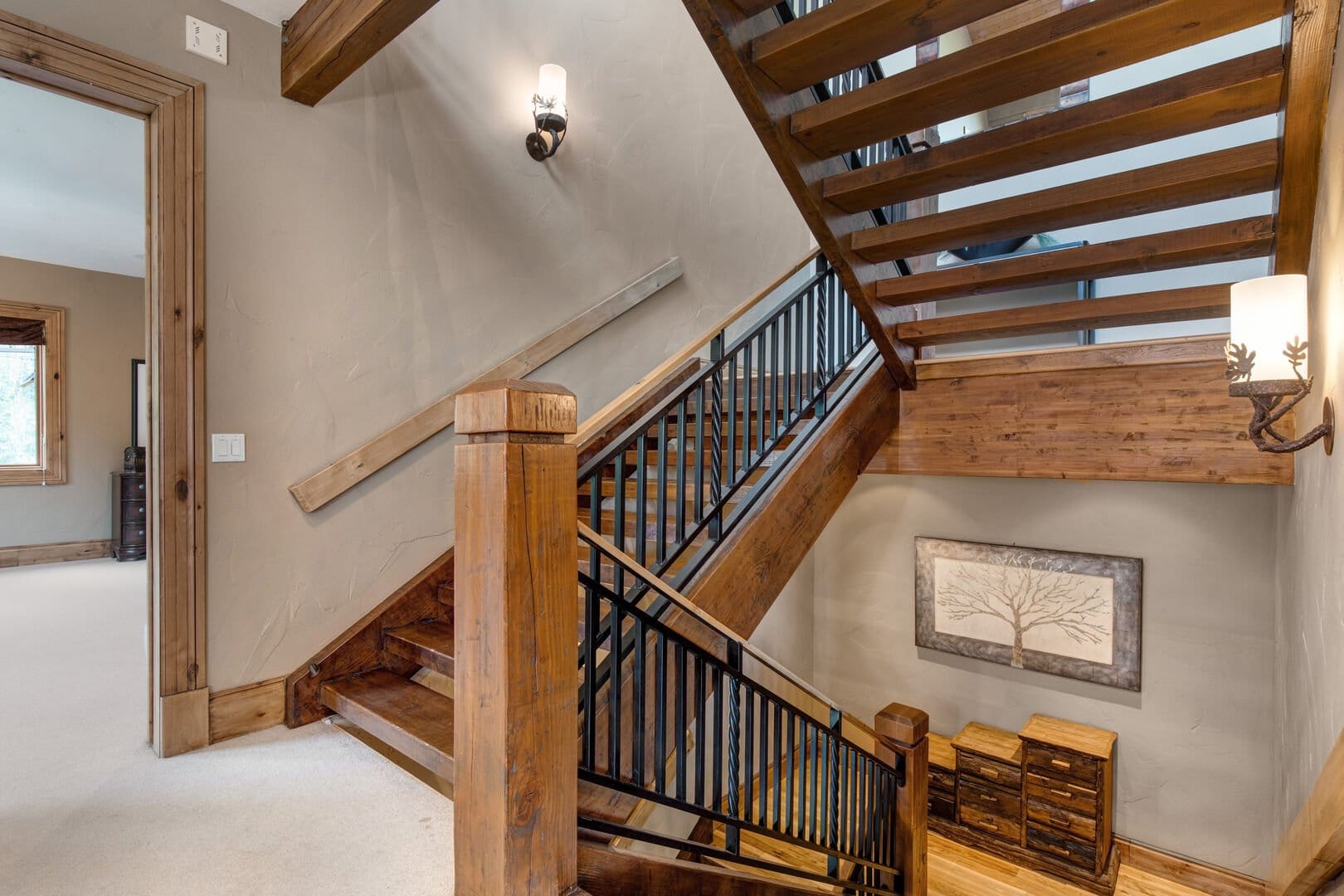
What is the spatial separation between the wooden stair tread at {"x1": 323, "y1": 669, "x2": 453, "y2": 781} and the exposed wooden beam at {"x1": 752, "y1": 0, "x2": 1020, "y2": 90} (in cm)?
227

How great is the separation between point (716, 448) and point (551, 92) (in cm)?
208

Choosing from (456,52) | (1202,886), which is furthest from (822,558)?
(456,52)

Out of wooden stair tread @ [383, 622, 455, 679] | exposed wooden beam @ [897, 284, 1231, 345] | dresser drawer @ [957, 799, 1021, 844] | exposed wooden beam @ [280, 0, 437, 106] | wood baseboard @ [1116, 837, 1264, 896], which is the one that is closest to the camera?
exposed wooden beam @ [280, 0, 437, 106]

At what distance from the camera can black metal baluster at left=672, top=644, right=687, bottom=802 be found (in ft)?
5.63

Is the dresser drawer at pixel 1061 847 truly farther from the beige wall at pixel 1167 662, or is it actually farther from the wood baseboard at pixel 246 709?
the wood baseboard at pixel 246 709

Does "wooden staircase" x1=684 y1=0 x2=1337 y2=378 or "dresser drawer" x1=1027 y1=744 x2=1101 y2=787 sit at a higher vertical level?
"wooden staircase" x1=684 y1=0 x2=1337 y2=378

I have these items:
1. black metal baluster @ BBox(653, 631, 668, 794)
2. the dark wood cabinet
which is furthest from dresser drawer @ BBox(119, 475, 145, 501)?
black metal baluster @ BBox(653, 631, 668, 794)

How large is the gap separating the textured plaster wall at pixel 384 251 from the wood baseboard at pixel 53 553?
481 centimetres

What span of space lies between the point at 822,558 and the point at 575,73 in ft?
12.5

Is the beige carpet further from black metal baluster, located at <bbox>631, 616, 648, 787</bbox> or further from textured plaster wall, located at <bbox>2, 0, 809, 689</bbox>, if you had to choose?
black metal baluster, located at <bbox>631, 616, 648, 787</bbox>

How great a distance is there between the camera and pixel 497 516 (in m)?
1.23

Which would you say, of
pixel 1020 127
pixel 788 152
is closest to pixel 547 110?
pixel 788 152

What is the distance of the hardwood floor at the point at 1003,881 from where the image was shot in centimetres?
368

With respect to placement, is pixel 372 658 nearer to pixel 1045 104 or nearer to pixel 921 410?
pixel 921 410
